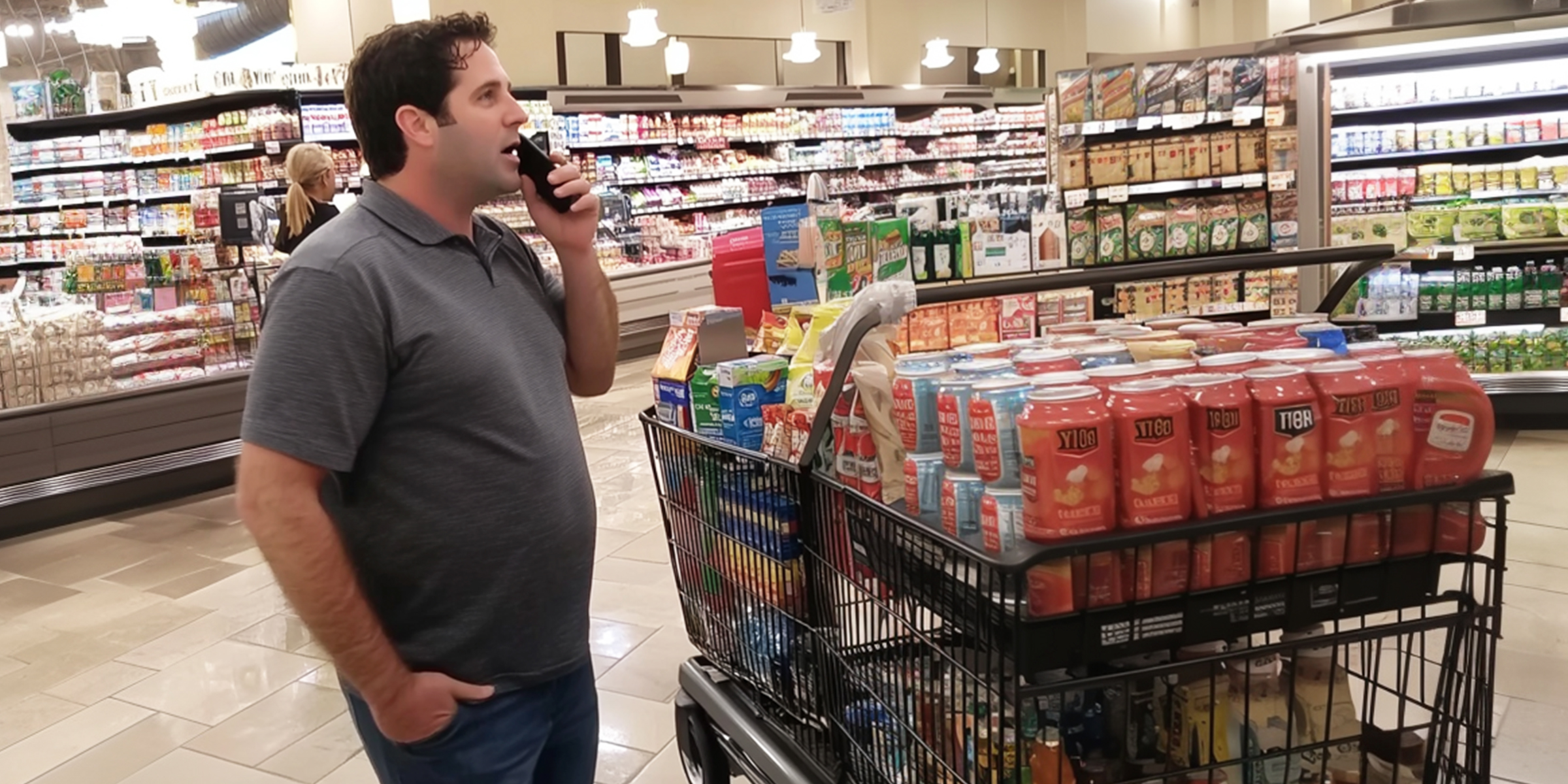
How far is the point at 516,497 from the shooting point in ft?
4.92

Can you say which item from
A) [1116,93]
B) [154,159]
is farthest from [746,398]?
[154,159]

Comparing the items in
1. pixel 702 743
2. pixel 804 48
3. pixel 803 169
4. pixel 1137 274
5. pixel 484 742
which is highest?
pixel 804 48

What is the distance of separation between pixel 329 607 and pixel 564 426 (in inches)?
16.2

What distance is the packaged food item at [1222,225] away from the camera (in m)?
5.51

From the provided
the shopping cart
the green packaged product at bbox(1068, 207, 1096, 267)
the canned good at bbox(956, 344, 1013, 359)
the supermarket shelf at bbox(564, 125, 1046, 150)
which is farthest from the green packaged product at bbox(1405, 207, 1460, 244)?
the supermarket shelf at bbox(564, 125, 1046, 150)

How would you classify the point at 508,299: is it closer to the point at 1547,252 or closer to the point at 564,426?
the point at 564,426

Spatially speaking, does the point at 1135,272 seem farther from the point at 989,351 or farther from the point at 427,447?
the point at 427,447

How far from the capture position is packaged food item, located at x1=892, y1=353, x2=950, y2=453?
5.01ft

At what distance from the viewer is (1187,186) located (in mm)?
5551

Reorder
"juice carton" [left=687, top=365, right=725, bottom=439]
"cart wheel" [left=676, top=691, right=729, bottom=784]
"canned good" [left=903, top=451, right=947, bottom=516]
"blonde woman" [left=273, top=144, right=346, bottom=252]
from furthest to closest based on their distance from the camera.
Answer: "blonde woman" [left=273, top=144, right=346, bottom=252], "cart wheel" [left=676, top=691, right=729, bottom=784], "juice carton" [left=687, top=365, right=725, bottom=439], "canned good" [left=903, top=451, right=947, bottom=516]

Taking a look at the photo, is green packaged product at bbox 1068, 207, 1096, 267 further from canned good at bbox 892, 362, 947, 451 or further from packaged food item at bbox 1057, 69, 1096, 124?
canned good at bbox 892, 362, 947, 451

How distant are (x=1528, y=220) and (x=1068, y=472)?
226 inches

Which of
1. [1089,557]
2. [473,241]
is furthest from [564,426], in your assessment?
[1089,557]

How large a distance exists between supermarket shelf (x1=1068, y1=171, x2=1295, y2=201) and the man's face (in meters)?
4.57
